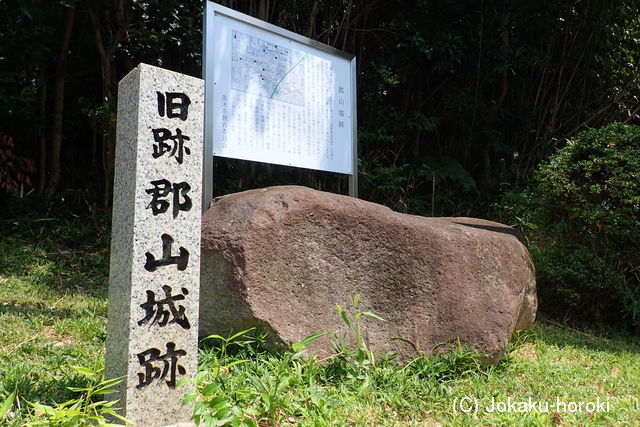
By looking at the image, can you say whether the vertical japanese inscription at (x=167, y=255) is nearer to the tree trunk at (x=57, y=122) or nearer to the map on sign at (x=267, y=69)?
the map on sign at (x=267, y=69)

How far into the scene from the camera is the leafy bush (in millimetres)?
4562

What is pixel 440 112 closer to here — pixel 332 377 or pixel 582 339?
pixel 582 339

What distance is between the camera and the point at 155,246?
2.21 m

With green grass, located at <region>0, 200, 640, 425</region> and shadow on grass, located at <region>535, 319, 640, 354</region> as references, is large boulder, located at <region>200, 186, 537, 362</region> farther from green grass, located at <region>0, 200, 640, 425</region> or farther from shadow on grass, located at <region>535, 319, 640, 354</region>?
shadow on grass, located at <region>535, 319, 640, 354</region>

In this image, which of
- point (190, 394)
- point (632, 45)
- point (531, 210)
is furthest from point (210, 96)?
point (632, 45)

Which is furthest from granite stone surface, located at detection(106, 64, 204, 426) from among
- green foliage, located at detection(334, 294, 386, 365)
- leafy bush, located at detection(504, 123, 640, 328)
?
leafy bush, located at detection(504, 123, 640, 328)

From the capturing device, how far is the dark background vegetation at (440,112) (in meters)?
4.82

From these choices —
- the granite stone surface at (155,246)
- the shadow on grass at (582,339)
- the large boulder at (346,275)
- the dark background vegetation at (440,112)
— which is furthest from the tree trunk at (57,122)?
the shadow on grass at (582,339)

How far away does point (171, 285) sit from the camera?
226 cm

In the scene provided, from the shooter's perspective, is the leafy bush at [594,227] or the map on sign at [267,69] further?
the leafy bush at [594,227]

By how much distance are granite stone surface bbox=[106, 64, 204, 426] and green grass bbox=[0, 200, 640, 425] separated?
0.22 meters

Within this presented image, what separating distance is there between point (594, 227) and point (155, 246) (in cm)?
406

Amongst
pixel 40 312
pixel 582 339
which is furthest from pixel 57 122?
pixel 582 339

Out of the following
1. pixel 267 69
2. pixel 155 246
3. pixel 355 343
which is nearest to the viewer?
pixel 155 246
